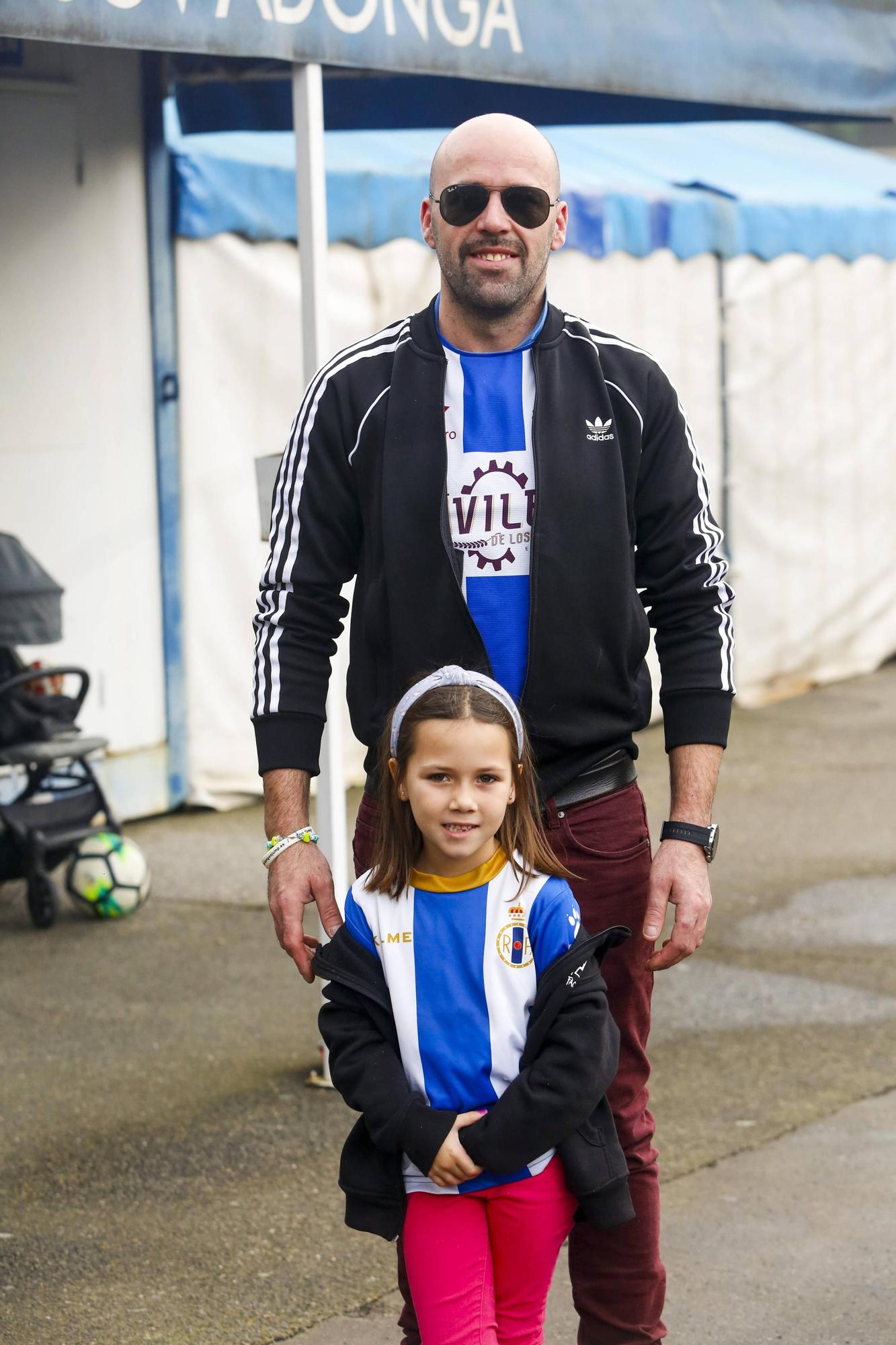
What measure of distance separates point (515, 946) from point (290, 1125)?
7.41ft

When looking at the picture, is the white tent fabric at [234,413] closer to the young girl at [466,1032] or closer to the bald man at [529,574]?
the bald man at [529,574]

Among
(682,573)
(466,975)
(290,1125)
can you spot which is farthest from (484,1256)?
(290,1125)

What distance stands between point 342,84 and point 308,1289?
13.9 ft

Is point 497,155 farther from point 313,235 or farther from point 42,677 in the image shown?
point 42,677

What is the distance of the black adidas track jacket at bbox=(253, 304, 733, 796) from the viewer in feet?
9.64

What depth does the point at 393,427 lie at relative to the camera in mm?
2977

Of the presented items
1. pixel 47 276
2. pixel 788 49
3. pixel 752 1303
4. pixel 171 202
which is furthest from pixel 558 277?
pixel 752 1303

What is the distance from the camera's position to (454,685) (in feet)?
9.06

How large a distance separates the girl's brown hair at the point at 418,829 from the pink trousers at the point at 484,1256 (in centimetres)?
44

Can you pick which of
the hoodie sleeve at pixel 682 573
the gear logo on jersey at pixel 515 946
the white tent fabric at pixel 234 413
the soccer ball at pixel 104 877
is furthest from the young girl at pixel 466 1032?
the white tent fabric at pixel 234 413

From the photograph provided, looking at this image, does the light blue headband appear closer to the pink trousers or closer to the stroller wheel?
the pink trousers

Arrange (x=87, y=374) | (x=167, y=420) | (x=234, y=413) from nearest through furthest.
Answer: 1. (x=87, y=374)
2. (x=167, y=420)
3. (x=234, y=413)

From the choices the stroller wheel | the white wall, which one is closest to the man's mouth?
the stroller wheel

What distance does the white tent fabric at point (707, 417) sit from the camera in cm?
817
